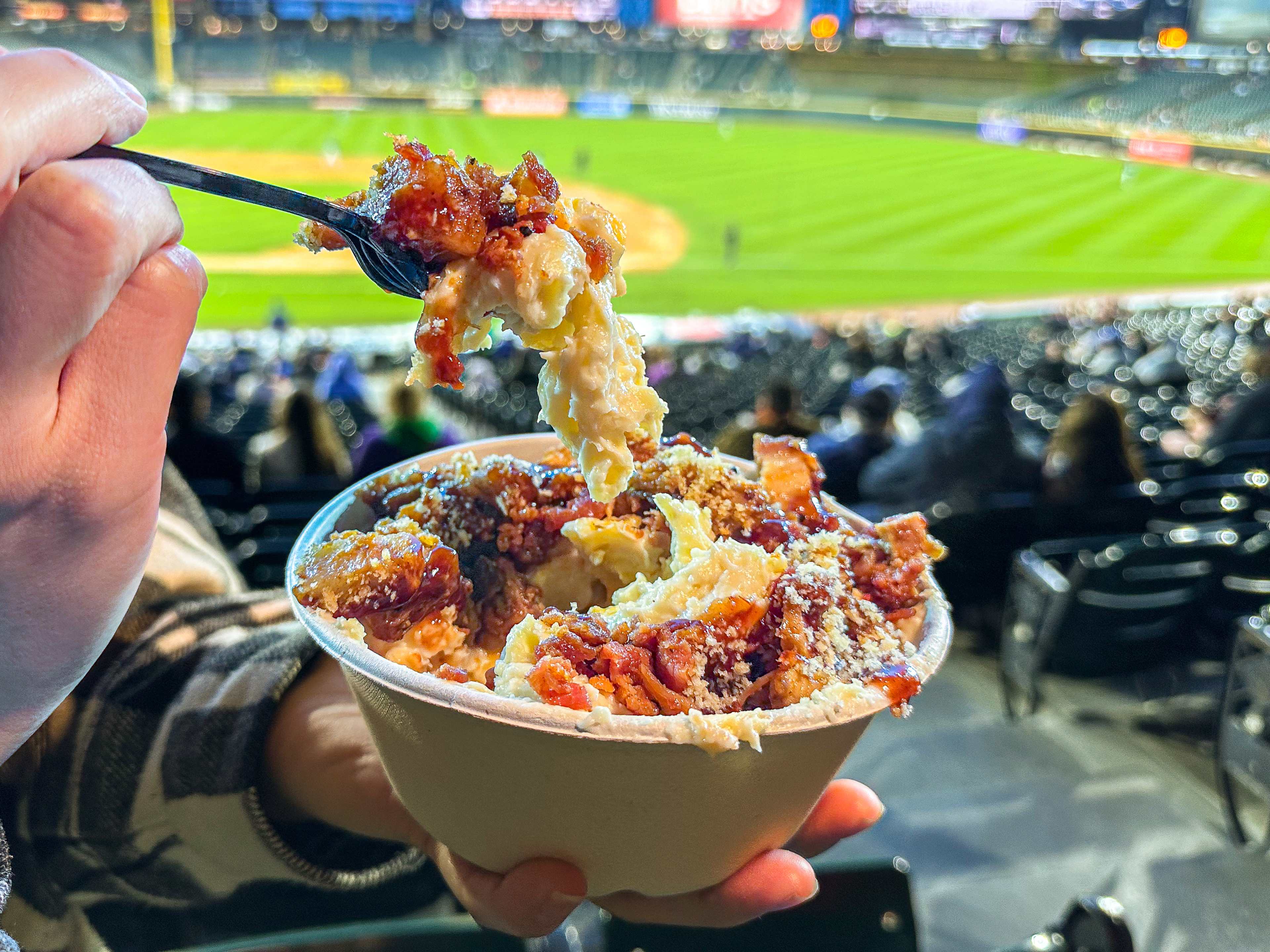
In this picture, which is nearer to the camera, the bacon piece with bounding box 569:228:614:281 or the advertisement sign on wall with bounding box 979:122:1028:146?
the bacon piece with bounding box 569:228:614:281

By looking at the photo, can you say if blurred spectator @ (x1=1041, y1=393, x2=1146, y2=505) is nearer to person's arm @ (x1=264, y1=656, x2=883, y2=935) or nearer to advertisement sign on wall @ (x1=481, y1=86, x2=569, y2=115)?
person's arm @ (x1=264, y1=656, x2=883, y2=935)

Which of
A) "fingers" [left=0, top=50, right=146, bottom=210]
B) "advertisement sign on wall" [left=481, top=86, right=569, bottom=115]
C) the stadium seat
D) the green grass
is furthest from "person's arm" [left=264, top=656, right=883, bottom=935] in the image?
"advertisement sign on wall" [left=481, top=86, right=569, bottom=115]

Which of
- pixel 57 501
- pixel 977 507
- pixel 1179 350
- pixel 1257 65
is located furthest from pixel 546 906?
pixel 1257 65

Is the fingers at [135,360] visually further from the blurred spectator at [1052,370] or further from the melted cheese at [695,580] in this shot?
the blurred spectator at [1052,370]

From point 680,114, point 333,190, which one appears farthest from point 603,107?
point 333,190

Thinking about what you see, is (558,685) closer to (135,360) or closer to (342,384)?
(135,360)

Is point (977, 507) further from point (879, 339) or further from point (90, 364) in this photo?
point (879, 339)
